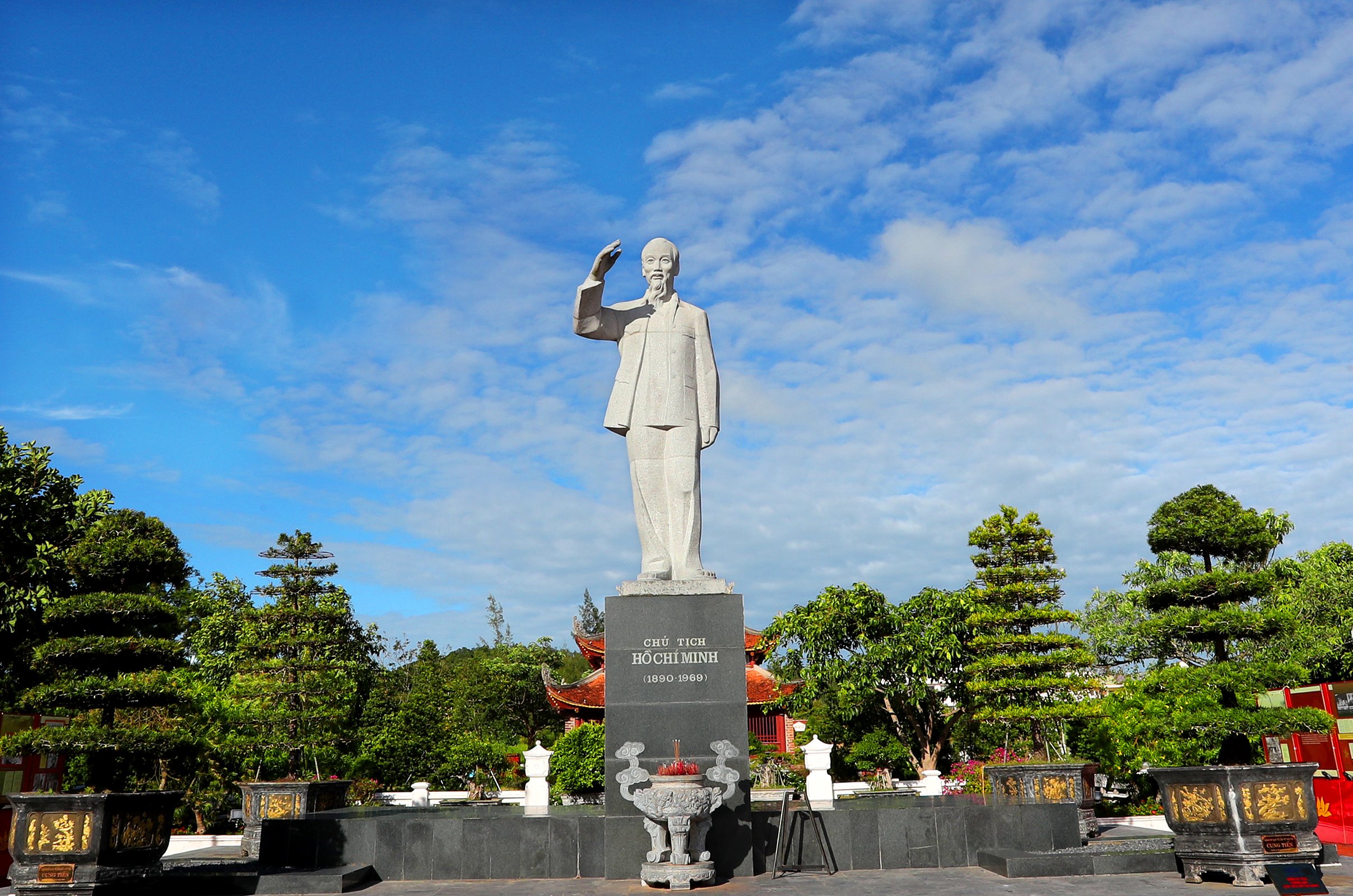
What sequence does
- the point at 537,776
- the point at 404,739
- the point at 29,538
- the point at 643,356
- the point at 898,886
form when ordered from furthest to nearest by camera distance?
the point at 404,739
the point at 537,776
the point at 29,538
the point at 643,356
the point at 898,886

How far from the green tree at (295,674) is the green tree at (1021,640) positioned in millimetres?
11973

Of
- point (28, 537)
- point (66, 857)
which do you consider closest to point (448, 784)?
point (28, 537)

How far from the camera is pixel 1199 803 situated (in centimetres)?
705

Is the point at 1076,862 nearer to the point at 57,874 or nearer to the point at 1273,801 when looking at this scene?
the point at 1273,801

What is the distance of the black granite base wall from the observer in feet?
24.8

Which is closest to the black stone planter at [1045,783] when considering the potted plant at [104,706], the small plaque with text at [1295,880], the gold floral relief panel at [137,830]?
the small plaque with text at [1295,880]

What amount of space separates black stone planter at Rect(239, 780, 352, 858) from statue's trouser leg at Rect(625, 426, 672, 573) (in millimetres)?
5913

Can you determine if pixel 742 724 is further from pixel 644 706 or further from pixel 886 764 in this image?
pixel 886 764

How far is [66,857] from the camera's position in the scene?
22.7 ft

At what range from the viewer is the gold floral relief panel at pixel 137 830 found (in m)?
7.11

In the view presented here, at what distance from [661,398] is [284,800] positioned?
7349 millimetres

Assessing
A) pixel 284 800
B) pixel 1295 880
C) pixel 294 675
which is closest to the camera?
pixel 1295 880

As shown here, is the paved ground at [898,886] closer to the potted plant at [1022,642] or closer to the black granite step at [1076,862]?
the black granite step at [1076,862]

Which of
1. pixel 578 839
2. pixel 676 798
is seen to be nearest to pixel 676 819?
pixel 676 798
